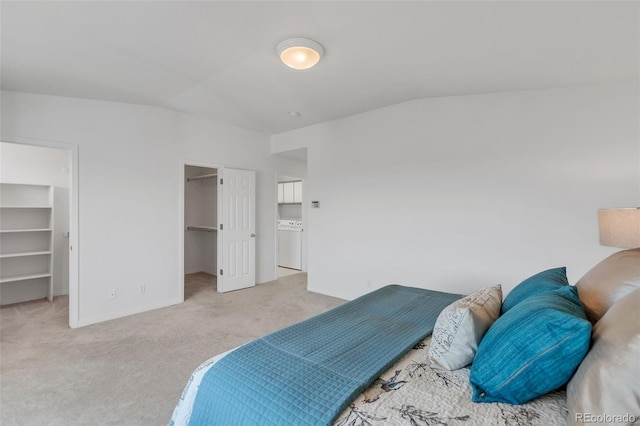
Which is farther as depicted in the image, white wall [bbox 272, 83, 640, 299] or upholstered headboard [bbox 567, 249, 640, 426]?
white wall [bbox 272, 83, 640, 299]

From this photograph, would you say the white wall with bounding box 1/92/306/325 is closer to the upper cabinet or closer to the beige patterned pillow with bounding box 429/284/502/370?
the upper cabinet

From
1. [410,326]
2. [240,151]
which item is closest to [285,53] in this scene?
[410,326]

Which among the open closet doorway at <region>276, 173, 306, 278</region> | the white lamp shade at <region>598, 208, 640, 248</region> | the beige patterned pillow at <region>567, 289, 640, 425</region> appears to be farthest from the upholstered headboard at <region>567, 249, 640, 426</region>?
the open closet doorway at <region>276, 173, 306, 278</region>

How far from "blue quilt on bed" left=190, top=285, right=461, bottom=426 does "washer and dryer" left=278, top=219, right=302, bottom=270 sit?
15.0 ft

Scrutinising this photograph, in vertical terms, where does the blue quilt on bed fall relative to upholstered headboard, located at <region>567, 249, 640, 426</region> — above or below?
below

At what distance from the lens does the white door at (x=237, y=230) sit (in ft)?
15.3

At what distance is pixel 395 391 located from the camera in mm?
1108

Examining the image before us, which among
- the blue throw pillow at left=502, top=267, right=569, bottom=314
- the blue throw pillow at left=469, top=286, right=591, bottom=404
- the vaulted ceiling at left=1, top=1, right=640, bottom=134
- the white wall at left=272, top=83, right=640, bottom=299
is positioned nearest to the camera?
the blue throw pillow at left=469, top=286, right=591, bottom=404

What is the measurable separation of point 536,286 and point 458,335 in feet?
2.00

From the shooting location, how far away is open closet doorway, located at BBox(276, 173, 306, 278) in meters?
6.32

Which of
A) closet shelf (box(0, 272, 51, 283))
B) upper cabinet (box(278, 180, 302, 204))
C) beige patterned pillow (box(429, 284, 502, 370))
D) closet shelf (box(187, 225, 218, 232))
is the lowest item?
closet shelf (box(0, 272, 51, 283))

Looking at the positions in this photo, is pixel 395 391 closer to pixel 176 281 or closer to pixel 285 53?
pixel 285 53

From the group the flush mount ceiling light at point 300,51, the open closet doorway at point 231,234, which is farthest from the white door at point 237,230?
the flush mount ceiling light at point 300,51

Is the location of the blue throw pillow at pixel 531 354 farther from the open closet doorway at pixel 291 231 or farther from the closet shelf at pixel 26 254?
the closet shelf at pixel 26 254
